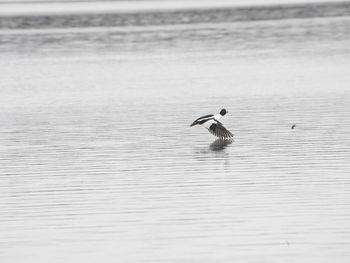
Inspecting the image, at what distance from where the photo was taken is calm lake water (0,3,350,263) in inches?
511

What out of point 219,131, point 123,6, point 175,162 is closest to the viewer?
point 175,162

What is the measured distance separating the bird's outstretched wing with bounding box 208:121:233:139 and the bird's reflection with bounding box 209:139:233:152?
6.4 inches

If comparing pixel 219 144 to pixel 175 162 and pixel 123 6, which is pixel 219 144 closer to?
pixel 175 162

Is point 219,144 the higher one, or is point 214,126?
point 214,126

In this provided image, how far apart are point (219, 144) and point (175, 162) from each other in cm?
239

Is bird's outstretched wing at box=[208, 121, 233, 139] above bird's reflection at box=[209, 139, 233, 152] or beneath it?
above

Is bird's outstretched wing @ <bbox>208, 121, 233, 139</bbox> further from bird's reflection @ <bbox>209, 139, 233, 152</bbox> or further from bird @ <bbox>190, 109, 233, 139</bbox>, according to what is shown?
bird's reflection @ <bbox>209, 139, 233, 152</bbox>

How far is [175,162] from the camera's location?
61.1 ft

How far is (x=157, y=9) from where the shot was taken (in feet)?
286

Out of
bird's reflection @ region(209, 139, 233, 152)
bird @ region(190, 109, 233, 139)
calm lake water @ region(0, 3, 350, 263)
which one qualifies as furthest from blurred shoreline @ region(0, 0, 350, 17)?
bird @ region(190, 109, 233, 139)

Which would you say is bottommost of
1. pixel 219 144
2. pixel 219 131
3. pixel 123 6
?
pixel 123 6

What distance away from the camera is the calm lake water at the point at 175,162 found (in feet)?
42.6

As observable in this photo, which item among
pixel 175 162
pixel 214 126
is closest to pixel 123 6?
pixel 214 126

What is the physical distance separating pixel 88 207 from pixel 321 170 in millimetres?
4161
